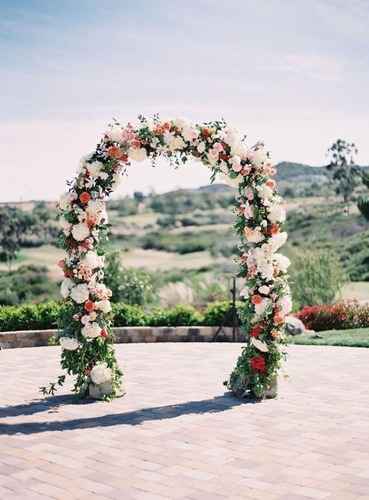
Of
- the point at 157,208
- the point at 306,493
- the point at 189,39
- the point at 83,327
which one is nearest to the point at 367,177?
the point at 157,208

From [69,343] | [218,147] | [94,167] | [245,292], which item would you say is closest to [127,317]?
[69,343]

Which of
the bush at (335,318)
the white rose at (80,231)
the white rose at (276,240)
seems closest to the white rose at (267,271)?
the white rose at (276,240)

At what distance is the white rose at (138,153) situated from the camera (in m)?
8.69

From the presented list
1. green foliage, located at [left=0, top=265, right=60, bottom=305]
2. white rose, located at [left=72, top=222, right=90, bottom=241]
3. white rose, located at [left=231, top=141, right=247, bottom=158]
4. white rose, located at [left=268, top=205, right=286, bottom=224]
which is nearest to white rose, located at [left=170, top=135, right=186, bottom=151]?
white rose, located at [left=231, top=141, right=247, bottom=158]

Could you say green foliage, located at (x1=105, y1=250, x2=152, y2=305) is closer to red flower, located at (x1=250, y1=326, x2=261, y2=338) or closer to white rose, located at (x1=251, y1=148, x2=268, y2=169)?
red flower, located at (x1=250, y1=326, x2=261, y2=338)

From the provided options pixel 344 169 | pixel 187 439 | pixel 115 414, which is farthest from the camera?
pixel 344 169

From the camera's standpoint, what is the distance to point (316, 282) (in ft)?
79.5

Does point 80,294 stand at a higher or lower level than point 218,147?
lower

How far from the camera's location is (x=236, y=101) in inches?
750

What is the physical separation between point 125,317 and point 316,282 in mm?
10732

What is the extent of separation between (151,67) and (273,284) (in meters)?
7.79

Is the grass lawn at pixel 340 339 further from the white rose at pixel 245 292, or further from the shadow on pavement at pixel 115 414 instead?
the white rose at pixel 245 292

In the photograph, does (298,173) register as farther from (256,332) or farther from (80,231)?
(80,231)

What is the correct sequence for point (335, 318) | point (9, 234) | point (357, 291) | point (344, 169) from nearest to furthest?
point (335, 318) → point (357, 291) → point (9, 234) → point (344, 169)
